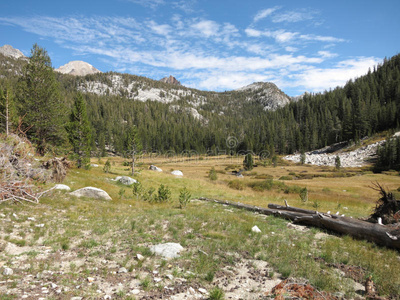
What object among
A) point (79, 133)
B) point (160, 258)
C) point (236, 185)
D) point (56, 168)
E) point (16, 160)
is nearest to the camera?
point (160, 258)

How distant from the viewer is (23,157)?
1080cm

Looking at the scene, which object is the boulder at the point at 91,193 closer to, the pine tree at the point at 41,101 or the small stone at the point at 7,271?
the small stone at the point at 7,271

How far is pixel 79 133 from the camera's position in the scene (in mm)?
39375

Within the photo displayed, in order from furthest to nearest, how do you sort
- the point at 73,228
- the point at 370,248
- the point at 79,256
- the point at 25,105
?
the point at 25,105 → the point at 73,228 → the point at 370,248 → the point at 79,256

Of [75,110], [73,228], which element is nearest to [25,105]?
[75,110]

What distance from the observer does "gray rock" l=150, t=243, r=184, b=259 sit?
25.7 feet

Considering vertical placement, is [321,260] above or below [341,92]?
below

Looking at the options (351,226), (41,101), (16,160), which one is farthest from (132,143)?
(351,226)

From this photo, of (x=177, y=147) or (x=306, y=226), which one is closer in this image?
(x=306, y=226)

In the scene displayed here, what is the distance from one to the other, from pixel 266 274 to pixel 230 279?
1.28 m

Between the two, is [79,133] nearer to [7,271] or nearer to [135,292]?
[7,271]

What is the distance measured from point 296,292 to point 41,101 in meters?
42.1

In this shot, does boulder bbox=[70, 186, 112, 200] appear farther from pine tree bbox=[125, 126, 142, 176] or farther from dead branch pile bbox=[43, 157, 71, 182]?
pine tree bbox=[125, 126, 142, 176]

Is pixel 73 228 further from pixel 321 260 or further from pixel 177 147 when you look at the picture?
pixel 177 147
